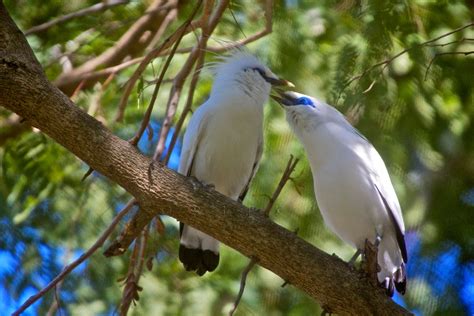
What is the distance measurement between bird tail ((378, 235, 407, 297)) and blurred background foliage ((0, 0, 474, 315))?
93 centimetres

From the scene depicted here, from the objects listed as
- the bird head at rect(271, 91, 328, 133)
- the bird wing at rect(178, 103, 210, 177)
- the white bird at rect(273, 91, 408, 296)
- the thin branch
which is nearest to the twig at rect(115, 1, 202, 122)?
the thin branch

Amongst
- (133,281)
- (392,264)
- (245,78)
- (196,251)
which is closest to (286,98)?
(245,78)

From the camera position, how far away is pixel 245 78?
4965mm

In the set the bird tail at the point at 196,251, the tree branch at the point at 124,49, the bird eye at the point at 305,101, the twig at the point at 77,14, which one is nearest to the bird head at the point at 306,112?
the bird eye at the point at 305,101

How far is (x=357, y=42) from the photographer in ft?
15.7

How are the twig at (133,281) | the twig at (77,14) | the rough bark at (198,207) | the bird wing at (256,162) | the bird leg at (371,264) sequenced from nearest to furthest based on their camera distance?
the rough bark at (198,207) < the bird leg at (371,264) < the twig at (133,281) < the bird wing at (256,162) < the twig at (77,14)

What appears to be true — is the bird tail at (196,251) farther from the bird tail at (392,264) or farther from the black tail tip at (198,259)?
the bird tail at (392,264)

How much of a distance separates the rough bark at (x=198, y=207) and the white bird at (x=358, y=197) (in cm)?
55

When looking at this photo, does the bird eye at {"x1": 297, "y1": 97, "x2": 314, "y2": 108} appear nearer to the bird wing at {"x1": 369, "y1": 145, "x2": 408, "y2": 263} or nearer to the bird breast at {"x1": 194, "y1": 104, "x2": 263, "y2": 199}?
the bird breast at {"x1": 194, "y1": 104, "x2": 263, "y2": 199}

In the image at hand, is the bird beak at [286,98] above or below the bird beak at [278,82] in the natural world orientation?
above

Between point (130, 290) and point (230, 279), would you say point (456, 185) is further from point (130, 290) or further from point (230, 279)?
point (130, 290)

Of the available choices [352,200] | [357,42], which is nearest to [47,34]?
[357,42]

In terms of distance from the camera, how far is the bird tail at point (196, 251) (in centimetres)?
459

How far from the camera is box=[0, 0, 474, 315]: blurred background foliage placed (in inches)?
203
